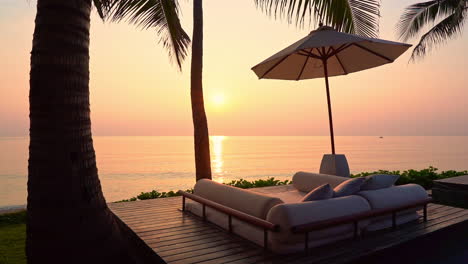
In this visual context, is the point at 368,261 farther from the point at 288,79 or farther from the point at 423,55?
the point at 423,55

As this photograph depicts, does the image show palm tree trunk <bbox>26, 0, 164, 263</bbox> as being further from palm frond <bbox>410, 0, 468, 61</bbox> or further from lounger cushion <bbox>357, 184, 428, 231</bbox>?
palm frond <bbox>410, 0, 468, 61</bbox>

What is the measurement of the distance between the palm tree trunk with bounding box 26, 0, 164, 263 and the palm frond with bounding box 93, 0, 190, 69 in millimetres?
3949

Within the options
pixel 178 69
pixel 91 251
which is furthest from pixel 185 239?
pixel 178 69

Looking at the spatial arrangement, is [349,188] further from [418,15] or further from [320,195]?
[418,15]

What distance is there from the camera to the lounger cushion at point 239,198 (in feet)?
12.2

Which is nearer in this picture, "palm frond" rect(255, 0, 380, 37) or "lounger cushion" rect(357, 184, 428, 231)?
"lounger cushion" rect(357, 184, 428, 231)

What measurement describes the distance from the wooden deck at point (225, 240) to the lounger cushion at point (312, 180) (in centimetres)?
122

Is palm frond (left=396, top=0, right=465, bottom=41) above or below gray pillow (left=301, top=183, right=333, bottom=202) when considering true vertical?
above

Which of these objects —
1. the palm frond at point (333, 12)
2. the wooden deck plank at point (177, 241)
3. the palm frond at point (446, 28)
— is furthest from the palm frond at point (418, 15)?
the wooden deck plank at point (177, 241)

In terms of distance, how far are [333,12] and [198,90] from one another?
3.69m

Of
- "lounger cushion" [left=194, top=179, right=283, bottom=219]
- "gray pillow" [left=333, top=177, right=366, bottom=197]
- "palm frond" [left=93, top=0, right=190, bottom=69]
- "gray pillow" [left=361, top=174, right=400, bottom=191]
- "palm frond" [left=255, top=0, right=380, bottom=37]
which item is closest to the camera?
"lounger cushion" [left=194, top=179, right=283, bottom=219]

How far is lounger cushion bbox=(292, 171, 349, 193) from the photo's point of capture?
5406 mm

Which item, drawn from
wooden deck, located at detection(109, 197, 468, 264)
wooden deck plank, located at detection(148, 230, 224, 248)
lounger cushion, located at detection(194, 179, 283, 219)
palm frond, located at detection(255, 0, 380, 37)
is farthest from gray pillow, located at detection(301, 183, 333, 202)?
palm frond, located at detection(255, 0, 380, 37)

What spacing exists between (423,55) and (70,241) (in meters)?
19.4
